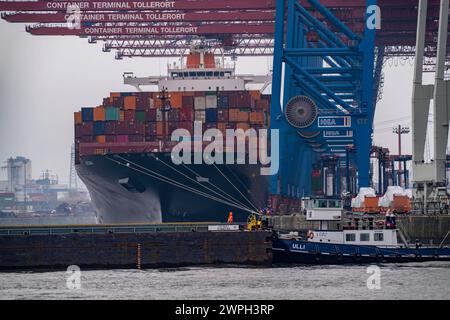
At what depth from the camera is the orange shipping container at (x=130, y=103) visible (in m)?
98.3

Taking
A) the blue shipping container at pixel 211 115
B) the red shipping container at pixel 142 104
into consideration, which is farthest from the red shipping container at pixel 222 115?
the red shipping container at pixel 142 104

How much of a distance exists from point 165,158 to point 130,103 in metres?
6.29

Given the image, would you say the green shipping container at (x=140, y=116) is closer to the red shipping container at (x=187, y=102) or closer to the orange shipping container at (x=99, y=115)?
the orange shipping container at (x=99, y=115)

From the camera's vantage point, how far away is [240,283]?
182ft

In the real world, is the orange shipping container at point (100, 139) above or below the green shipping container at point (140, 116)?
below

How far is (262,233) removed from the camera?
2525 inches

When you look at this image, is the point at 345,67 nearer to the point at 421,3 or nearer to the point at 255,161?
the point at 255,161

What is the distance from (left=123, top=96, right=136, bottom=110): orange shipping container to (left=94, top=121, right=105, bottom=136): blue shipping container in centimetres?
214

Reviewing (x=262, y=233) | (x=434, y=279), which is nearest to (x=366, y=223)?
(x=262, y=233)

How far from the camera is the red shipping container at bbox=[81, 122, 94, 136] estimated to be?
98.7 metres

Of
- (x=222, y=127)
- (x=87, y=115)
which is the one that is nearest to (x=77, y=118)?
(x=87, y=115)

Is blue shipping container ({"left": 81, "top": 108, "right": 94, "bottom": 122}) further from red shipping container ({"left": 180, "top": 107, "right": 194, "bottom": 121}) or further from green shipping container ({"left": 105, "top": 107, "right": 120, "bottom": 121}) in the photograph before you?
red shipping container ({"left": 180, "top": 107, "right": 194, "bottom": 121})
